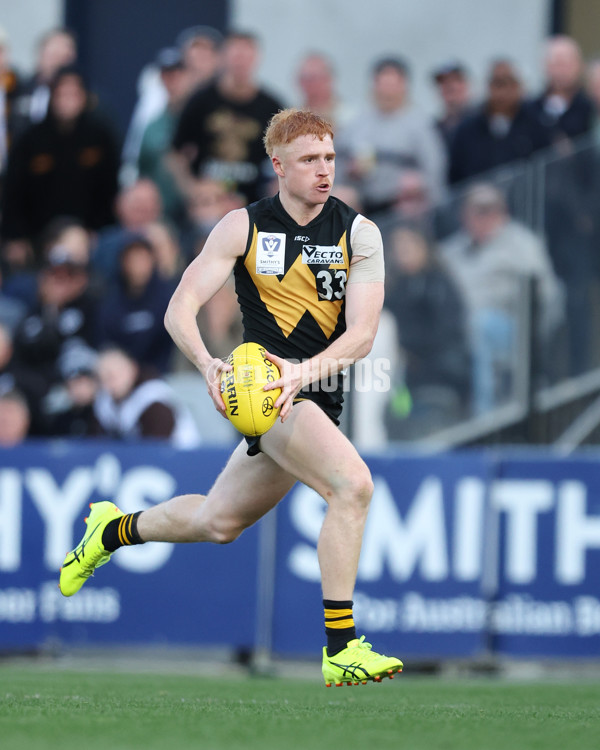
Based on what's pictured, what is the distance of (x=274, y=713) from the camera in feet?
23.6

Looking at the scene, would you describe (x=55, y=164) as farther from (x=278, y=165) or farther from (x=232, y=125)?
(x=278, y=165)

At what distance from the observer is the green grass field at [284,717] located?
239 inches

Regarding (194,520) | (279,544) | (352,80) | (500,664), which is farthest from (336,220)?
(352,80)

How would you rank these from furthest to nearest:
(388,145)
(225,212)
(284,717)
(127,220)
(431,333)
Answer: (127,220) → (388,145) → (225,212) → (431,333) → (284,717)

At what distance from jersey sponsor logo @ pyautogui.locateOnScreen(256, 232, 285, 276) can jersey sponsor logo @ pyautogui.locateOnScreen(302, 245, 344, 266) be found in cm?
12

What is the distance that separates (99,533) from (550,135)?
7.18m

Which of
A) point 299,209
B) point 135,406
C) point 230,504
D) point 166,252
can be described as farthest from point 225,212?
point 230,504

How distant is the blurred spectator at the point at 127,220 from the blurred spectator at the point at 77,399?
809 millimetres

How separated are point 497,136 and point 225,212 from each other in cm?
267

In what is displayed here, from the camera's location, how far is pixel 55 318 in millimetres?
12852

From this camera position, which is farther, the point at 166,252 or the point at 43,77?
Answer: the point at 43,77

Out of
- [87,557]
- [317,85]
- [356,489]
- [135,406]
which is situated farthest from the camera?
[317,85]

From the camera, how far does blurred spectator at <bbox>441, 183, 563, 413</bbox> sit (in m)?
11.9

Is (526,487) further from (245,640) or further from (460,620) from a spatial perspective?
(245,640)
